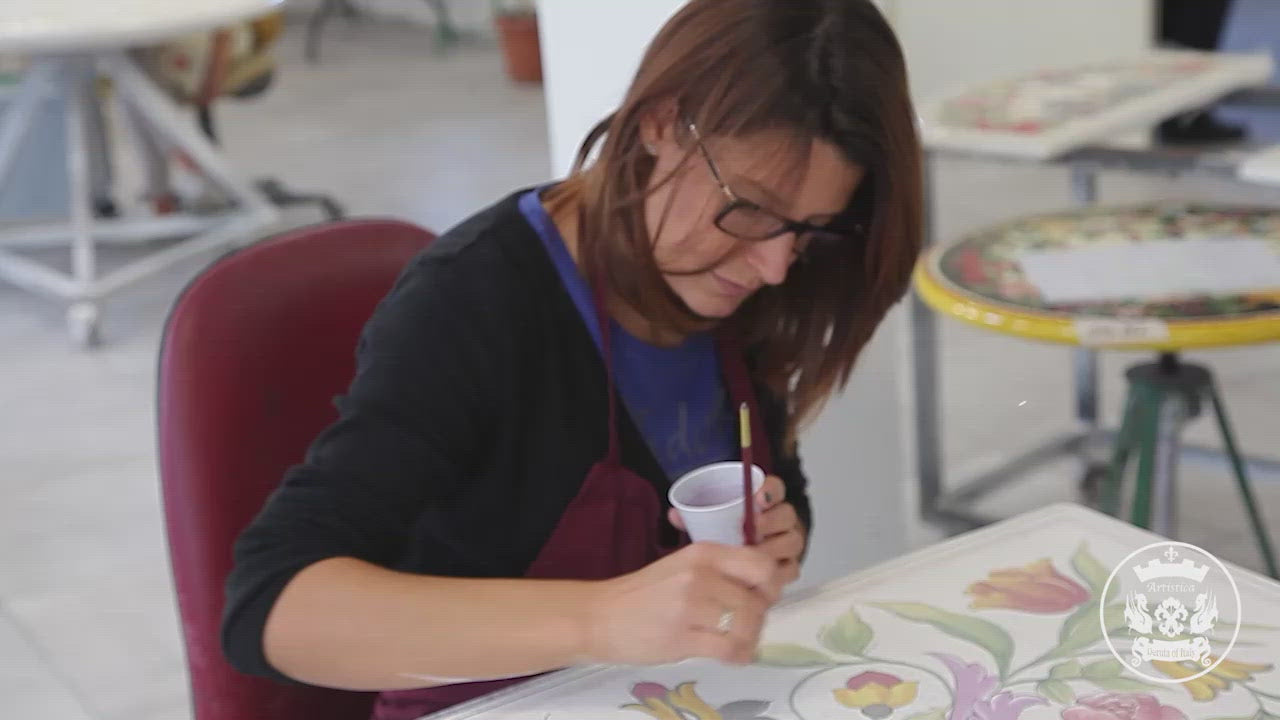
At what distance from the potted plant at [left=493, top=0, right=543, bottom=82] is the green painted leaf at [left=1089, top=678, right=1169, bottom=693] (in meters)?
6.36

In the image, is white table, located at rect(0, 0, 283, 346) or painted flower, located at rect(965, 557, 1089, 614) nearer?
painted flower, located at rect(965, 557, 1089, 614)

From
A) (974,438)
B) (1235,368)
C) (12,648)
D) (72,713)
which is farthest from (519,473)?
(1235,368)

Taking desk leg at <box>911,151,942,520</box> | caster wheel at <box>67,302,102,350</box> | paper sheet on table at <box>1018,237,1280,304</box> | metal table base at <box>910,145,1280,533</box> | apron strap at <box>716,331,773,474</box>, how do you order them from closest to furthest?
apron strap at <box>716,331,773,474</box> < paper sheet on table at <box>1018,237,1280,304</box> < metal table base at <box>910,145,1280,533</box> < desk leg at <box>911,151,942,520</box> < caster wheel at <box>67,302,102,350</box>

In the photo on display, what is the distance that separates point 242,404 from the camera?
1311 mm

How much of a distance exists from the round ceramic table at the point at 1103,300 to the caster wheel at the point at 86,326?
256 cm

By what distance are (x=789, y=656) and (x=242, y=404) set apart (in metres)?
0.53

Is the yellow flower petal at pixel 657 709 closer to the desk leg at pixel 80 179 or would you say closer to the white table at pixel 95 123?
the white table at pixel 95 123

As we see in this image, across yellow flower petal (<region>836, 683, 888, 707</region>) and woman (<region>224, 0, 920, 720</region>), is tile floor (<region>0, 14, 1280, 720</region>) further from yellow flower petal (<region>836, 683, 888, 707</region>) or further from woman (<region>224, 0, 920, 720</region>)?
yellow flower petal (<region>836, 683, 888, 707</region>)

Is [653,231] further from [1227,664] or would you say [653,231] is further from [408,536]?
[1227,664]

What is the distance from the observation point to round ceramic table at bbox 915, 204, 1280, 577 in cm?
181

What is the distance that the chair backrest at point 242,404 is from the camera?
1294mm

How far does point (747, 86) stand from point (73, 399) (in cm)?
296

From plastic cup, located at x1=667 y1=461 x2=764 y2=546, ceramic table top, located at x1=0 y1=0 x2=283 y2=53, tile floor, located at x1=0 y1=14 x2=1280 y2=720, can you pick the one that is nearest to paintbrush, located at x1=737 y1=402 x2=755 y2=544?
plastic cup, located at x1=667 y1=461 x2=764 y2=546

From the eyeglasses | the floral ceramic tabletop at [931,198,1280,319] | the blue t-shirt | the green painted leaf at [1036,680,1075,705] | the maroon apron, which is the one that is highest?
the eyeglasses
